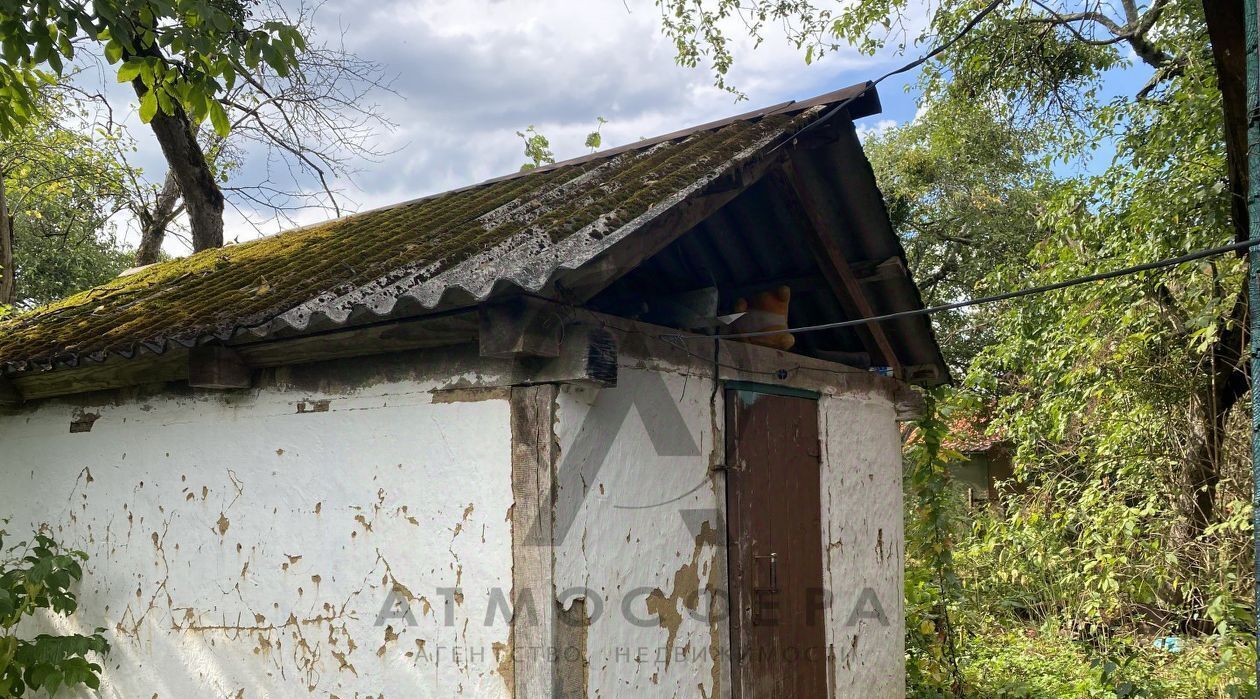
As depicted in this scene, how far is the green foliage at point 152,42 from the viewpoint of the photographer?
4.00 meters

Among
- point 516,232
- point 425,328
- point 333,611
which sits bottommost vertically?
point 333,611

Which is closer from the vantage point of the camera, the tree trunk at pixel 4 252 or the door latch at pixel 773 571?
the door latch at pixel 773 571

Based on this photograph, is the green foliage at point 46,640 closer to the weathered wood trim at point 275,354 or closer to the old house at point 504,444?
the old house at point 504,444

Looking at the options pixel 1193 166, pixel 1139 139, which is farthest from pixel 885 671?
pixel 1139 139

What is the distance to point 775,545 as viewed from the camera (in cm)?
466

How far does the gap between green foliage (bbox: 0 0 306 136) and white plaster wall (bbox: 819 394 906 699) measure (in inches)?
147

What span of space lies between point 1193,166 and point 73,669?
820 centimetres

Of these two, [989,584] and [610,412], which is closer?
[610,412]

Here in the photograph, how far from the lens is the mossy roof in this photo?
319 cm

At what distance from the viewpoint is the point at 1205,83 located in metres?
6.49

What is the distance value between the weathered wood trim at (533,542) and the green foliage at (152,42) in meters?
2.37

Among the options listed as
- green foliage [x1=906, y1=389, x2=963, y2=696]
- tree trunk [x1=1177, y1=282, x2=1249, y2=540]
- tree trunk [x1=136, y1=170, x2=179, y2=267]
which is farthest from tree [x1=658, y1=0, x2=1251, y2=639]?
tree trunk [x1=136, y1=170, x2=179, y2=267]

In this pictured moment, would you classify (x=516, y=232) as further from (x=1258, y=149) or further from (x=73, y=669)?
(x=73, y=669)

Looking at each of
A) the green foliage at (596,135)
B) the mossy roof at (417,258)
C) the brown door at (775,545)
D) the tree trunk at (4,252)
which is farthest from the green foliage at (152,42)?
the green foliage at (596,135)
